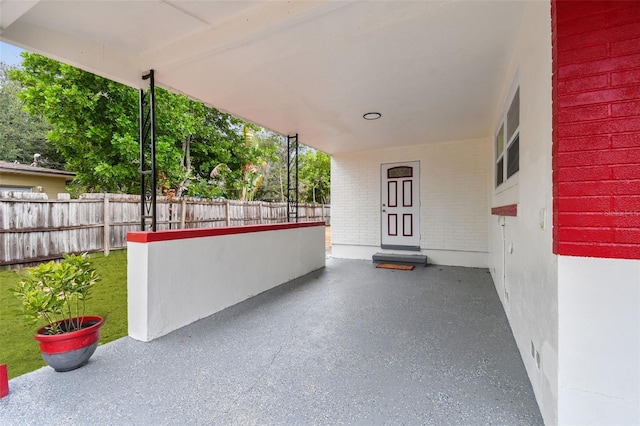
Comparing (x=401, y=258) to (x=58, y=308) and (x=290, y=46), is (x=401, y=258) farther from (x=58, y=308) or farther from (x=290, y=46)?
(x=58, y=308)

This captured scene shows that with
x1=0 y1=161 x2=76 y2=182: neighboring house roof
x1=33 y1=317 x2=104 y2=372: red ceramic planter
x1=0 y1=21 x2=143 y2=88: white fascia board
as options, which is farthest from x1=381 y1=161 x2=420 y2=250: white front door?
x1=0 y1=161 x2=76 y2=182: neighboring house roof

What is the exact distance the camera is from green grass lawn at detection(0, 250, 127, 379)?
2394mm

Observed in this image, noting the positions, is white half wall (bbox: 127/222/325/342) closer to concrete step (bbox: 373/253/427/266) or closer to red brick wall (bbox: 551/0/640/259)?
concrete step (bbox: 373/253/427/266)

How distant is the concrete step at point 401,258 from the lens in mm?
6066

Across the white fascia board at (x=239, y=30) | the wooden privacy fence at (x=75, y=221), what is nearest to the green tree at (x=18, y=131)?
the wooden privacy fence at (x=75, y=221)

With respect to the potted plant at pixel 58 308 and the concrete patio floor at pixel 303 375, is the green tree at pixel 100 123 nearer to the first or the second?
the potted plant at pixel 58 308

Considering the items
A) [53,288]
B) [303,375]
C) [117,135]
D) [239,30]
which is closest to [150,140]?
[239,30]

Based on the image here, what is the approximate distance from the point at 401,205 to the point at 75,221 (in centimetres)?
648

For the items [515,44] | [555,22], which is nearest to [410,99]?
[515,44]

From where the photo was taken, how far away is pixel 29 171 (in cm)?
743

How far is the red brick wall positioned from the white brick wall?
15.1 feet

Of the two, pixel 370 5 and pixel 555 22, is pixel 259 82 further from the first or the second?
pixel 555 22

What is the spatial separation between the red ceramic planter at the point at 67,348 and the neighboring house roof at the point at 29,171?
24.4 ft

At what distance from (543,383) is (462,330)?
1.23m
